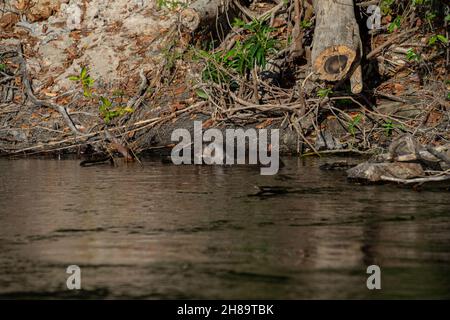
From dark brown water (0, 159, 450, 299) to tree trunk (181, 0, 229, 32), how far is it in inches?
134

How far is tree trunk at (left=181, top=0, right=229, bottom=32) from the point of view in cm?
1398

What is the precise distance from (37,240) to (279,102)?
20.9ft

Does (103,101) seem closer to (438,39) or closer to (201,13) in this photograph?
(201,13)

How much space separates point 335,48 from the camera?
482 inches

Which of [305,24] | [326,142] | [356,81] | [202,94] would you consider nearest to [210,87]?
[202,94]

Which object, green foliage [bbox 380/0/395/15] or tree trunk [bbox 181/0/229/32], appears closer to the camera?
green foliage [bbox 380/0/395/15]

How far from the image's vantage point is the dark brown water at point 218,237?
6277mm

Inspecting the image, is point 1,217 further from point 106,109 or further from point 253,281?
point 106,109

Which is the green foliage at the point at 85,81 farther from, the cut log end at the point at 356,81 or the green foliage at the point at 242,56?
the cut log end at the point at 356,81

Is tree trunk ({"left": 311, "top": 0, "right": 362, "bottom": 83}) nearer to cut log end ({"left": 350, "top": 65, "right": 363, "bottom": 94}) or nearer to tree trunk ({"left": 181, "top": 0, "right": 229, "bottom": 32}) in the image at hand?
cut log end ({"left": 350, "top": 65, "right": 363, "bottom": 94})

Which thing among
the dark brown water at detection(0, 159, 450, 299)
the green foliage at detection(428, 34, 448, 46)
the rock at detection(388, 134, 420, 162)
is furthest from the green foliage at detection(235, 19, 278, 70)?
the rock at detection(388, 134, 420, 162)

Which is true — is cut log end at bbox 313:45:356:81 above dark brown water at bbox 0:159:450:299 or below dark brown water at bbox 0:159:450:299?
above

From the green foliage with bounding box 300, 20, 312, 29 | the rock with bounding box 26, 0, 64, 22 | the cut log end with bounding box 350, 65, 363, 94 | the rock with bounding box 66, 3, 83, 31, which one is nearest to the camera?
the cut log end with bounding box 350, 65, 363, 94

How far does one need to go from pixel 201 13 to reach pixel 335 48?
2.48 meters
